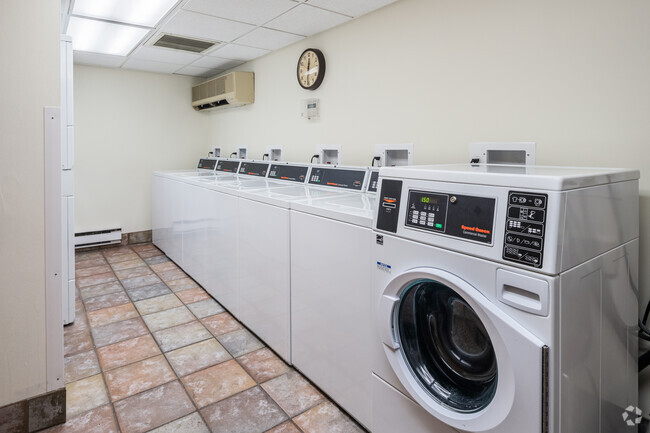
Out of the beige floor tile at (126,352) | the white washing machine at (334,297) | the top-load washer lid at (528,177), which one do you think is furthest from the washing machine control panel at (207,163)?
the top-load washer lid at (528,177)

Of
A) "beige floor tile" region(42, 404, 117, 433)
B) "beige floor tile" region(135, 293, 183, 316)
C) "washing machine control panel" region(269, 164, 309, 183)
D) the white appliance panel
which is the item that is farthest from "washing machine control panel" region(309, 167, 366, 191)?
"beige floor tile" region(42, 404, 117, 433)

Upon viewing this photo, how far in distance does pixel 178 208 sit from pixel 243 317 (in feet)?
6.04

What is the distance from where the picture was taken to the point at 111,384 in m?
2.25

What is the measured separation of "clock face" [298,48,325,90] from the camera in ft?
10.9

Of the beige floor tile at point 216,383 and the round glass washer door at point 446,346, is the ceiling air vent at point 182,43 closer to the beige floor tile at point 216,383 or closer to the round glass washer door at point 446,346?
the beige floor tile at point 216,383

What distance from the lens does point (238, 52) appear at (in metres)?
4.14

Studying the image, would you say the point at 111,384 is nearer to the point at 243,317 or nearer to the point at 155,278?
the point at 243,317

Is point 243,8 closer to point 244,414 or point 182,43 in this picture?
point 182,43

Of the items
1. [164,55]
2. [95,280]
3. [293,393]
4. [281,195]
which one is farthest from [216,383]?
[164,55]

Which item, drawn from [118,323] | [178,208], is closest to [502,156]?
[118,323]

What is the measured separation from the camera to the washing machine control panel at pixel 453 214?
120 centimetres

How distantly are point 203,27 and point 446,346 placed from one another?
320cm

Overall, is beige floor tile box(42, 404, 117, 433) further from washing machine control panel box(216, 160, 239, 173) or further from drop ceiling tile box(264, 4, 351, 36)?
washing machine control panel box(216, 160, 239, 173)

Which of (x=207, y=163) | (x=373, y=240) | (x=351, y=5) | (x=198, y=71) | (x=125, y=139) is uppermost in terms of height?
(x=198, y=71)
